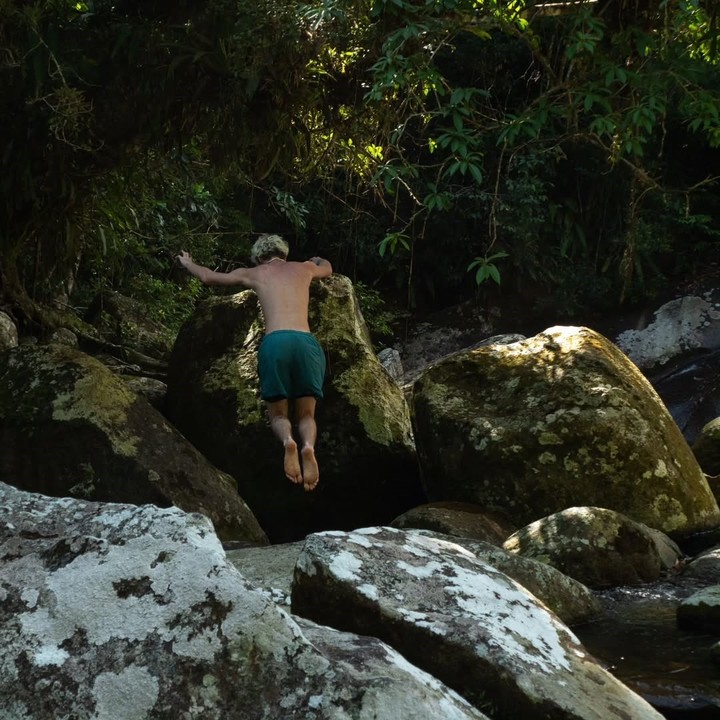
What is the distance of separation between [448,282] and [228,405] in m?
9.88

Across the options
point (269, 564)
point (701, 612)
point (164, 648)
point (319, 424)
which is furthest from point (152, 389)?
point (164, 648)

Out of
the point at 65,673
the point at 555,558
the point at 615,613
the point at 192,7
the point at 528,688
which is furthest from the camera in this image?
the point at 192,7

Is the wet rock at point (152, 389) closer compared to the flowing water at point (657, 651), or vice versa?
the flowing water at point (657, 651)

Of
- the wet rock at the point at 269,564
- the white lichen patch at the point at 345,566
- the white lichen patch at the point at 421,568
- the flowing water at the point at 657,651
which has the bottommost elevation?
the flowing water at the point at 657,651

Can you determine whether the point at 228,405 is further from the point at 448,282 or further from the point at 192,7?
the point at 448,282

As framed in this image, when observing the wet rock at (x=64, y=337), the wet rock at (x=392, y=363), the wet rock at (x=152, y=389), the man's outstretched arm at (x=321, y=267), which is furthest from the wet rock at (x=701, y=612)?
the wet rock at (x=392, y=363)

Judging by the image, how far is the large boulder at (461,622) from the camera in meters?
3.11

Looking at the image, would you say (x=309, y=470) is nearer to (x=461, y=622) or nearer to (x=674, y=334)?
(x=461, y=622)

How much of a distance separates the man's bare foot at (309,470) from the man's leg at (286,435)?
4 cm

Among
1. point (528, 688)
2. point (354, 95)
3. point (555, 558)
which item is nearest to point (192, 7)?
point (354, 95)

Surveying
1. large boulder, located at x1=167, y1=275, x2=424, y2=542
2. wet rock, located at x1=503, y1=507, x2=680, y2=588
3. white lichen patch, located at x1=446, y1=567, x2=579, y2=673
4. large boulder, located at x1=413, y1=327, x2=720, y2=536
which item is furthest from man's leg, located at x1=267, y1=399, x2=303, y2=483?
white lichen patch, located at x1=446, y1=567, x2=579, y2=673

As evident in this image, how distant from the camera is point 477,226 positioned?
1711 cm

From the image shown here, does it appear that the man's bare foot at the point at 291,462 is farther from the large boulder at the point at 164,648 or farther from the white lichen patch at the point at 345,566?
the large boulder at the point at 164,648

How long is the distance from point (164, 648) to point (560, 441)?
5.59m
